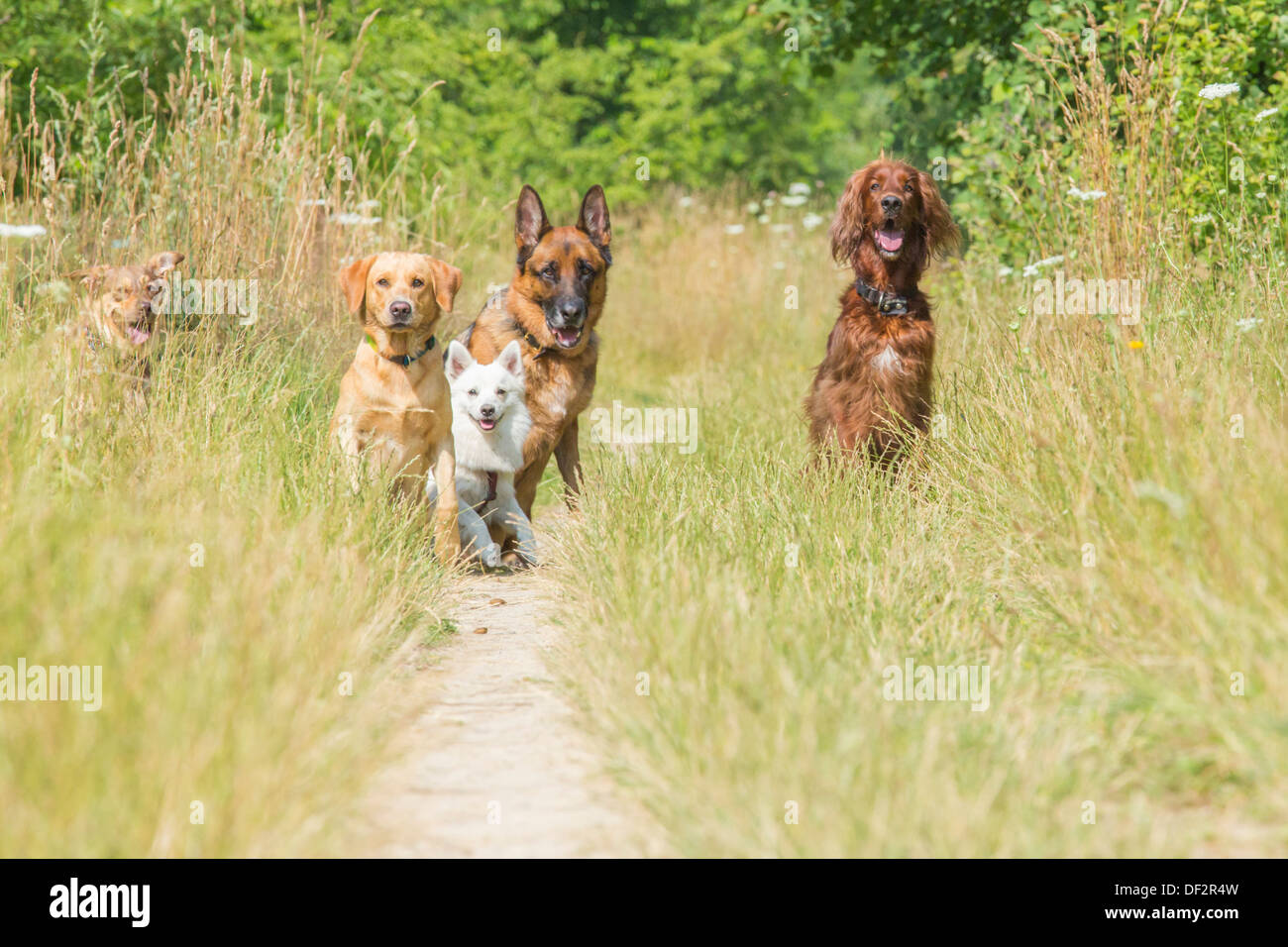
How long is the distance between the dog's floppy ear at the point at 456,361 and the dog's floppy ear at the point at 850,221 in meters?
1.60

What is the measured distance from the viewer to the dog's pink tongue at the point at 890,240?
17.5ft

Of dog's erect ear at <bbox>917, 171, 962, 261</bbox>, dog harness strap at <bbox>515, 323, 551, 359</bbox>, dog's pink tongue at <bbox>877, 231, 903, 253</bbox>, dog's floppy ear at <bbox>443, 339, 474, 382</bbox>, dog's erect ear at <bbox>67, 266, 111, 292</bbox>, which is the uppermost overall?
dog's erect ear at <bbox>917, 171, 962, 261</bbox>

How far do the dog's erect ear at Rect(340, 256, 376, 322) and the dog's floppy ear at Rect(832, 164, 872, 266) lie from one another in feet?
6.33

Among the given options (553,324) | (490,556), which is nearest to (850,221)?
(553,324)

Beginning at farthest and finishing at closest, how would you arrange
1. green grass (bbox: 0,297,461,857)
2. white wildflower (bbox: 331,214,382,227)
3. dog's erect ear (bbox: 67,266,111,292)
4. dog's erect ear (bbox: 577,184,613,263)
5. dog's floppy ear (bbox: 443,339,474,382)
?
white wildflower (bbox: 331,214,382,227), dog's erect ear (bbox: 577,184,613,263), dog's floppy ear (bbox: 443,339,474,382), dog's erect ear (bbox: 67,266,111,292), green grass (bbox: 0,297,461,857)

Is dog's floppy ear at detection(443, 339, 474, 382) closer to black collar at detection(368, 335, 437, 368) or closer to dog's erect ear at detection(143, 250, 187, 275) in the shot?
black collar at detection(368, 335, 437, 368)

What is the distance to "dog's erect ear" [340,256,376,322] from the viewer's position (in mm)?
5216

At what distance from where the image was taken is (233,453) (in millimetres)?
4402

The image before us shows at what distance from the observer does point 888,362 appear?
5285 millimetres

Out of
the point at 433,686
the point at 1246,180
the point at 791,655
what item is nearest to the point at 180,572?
the point at 433,686

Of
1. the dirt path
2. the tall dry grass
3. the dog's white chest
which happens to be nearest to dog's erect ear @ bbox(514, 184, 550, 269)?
the tall dry grass

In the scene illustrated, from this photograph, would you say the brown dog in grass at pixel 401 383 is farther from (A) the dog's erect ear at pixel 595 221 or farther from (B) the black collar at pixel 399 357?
(A) the dog's erect ear at pixel 595 221
